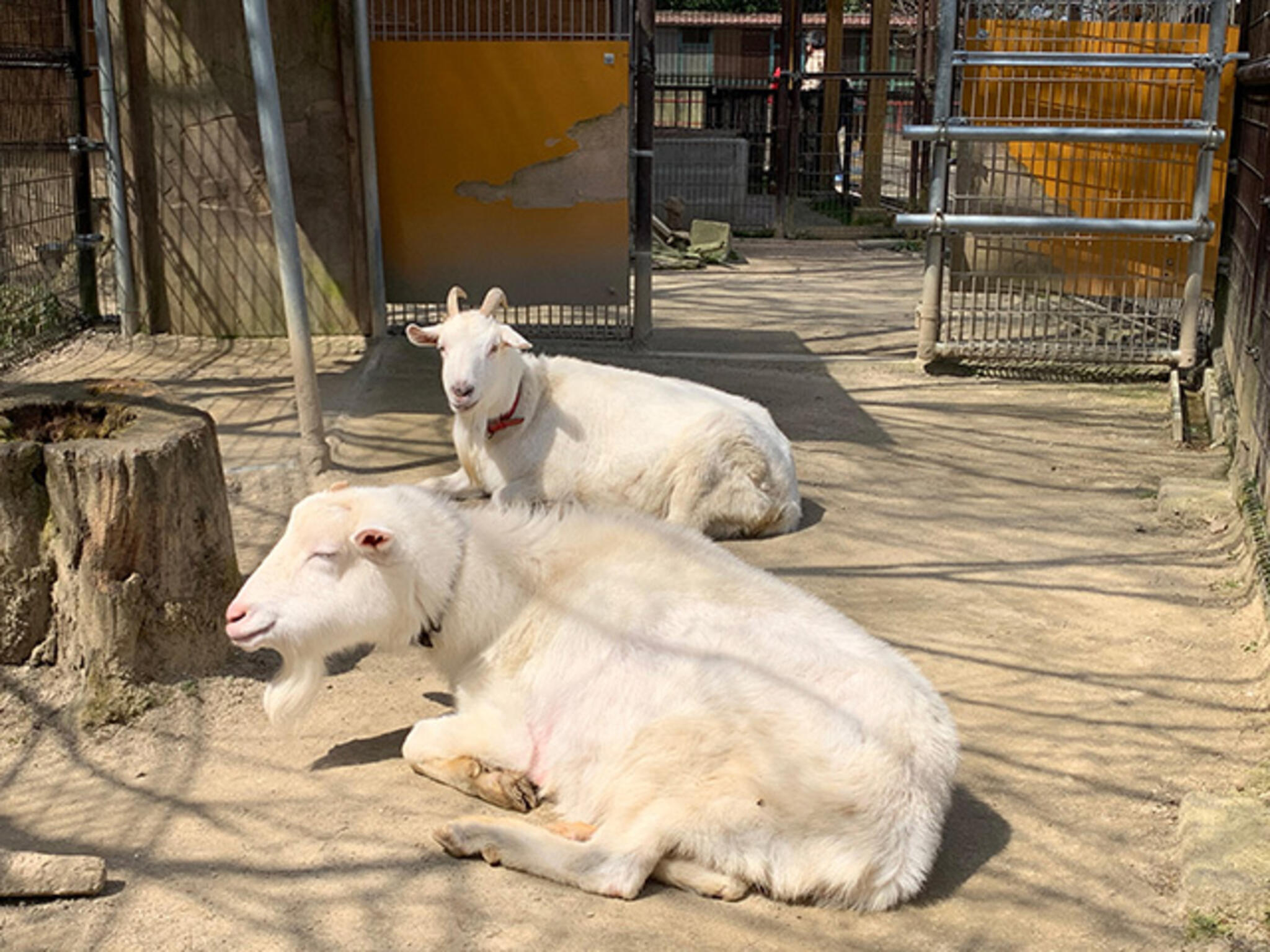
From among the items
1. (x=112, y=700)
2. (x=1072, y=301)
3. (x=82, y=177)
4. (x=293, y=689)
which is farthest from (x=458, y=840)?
(x=82, y=177)

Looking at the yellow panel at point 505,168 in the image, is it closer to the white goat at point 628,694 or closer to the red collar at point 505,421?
A: the red collar at point 505,421

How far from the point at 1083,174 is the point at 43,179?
256 inches

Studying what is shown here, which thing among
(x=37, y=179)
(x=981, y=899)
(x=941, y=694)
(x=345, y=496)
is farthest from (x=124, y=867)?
(x=37, y=179)

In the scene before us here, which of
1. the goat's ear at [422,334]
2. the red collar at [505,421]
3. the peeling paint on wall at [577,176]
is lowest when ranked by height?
the red collar at [505,421]

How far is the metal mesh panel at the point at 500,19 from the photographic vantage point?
28.1ft

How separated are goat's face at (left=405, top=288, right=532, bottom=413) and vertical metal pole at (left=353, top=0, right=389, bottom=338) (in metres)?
3.18

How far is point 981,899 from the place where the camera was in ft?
9.78

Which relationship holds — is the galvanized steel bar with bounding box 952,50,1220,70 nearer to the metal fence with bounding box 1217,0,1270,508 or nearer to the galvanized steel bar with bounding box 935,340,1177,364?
the metal fence with bounding box 1217,0,1270,508

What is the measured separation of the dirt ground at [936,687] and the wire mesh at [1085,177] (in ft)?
5.05

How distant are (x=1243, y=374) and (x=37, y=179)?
6986 mm

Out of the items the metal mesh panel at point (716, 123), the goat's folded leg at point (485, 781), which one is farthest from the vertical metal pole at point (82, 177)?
the metal mesh panel at point (716, 123)

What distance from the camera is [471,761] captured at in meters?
3.28

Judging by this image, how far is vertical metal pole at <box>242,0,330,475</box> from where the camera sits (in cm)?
558

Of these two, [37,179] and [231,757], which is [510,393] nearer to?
[231,757]
